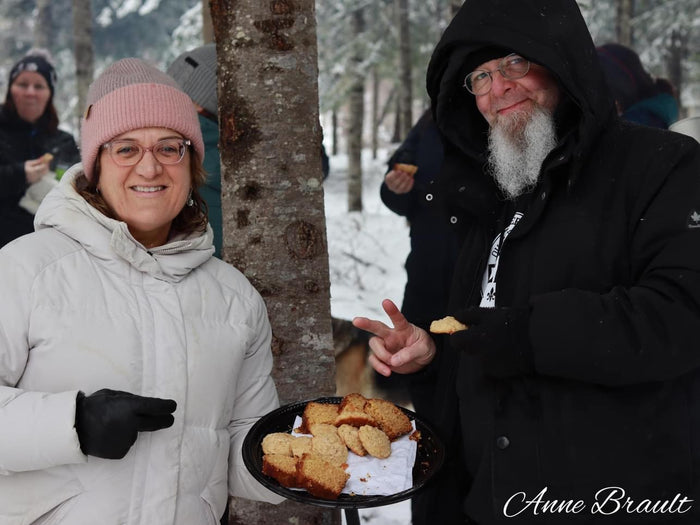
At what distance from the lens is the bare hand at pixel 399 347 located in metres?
2.52

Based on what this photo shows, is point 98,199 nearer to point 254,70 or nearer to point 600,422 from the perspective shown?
point 254,70

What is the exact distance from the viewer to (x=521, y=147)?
2.42 m

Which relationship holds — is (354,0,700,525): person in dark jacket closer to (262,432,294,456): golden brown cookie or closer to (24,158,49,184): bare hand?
(262,432,294,456): golden brown cookie

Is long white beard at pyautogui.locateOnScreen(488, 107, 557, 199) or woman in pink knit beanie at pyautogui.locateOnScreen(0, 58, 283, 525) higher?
long white beard at pyautogui.locateOnScreen(488, 107, 557, 199)

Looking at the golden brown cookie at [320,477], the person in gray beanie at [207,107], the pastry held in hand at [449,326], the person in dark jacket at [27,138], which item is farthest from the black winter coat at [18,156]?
the pastry held in hand at [449,326]

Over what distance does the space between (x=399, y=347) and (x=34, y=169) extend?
4.09 m

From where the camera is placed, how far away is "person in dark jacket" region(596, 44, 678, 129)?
4820 millimetres

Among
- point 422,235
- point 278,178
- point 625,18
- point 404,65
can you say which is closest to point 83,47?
point 404,65

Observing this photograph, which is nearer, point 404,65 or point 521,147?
point 521,147

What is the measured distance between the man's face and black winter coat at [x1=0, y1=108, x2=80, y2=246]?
14.3 ft

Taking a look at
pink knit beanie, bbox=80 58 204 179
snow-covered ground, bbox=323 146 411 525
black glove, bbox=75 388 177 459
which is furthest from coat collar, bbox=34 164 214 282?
snow-covered ground, bbox=323 146 411 525

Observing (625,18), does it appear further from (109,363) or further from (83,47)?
(109,363)

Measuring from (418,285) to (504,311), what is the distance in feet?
8.69

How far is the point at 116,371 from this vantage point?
1926 mm
